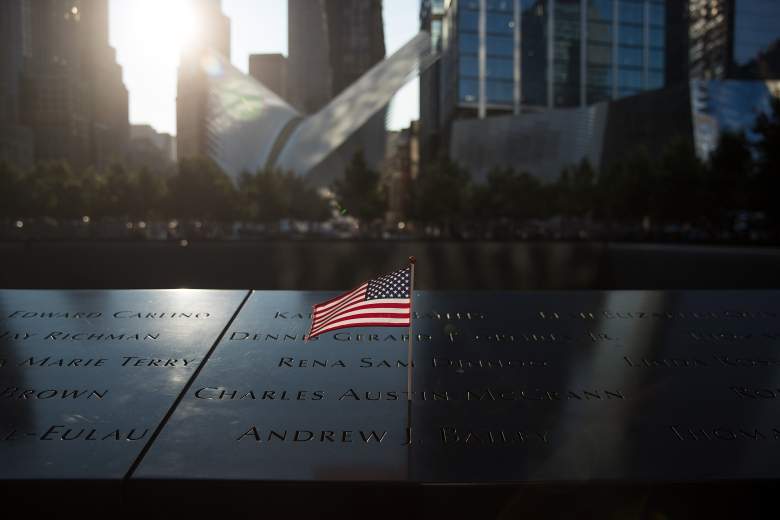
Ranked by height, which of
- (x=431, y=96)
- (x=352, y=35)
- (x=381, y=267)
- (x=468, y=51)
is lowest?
(x=381, y=267)

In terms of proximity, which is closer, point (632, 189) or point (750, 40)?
point (632, 189)

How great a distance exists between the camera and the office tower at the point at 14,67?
137m

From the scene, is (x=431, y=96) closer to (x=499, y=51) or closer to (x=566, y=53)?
(x=499, y=51)

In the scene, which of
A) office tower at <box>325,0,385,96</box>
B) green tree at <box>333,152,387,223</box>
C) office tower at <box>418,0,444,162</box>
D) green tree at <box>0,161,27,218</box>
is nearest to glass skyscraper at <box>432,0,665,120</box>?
office tower at <box>418,0,444,162</box>

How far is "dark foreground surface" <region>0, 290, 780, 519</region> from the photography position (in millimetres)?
5180

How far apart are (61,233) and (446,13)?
66.5 metres

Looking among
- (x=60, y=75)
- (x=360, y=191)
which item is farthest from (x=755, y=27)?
(x=60, y=75)

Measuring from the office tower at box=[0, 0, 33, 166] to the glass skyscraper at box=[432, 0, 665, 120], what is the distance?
282ft

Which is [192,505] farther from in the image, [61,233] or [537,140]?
[537,140]

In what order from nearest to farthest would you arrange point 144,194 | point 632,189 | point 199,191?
point 632,189
point 199,191
point 144,194

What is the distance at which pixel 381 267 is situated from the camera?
Answer: 29156mm

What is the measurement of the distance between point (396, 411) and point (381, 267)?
23.0m

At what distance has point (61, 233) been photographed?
69.4 meters

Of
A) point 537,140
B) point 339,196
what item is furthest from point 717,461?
point 537,140
